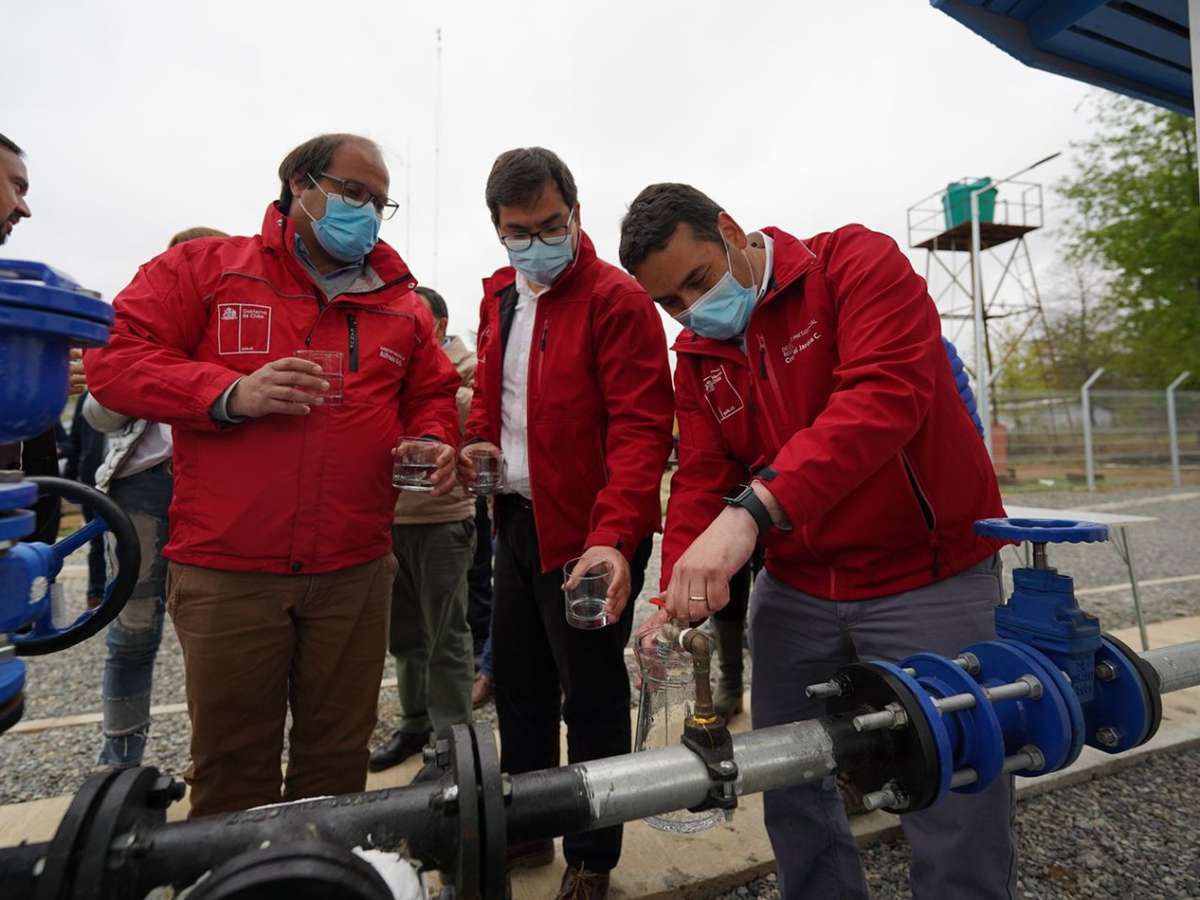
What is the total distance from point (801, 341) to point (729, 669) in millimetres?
2635

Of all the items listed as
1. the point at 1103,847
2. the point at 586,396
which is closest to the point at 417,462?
the point at 586,396

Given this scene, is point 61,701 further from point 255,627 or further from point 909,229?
point 909,229

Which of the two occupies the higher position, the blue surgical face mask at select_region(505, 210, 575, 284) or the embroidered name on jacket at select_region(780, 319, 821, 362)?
the blue surgical face mask at select_region(505, 210, 575, 284)

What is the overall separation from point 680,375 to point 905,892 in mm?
2112

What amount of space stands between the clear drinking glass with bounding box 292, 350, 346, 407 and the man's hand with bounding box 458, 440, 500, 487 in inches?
17.3

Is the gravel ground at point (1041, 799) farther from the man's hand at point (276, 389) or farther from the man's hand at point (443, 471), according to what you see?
the man's hand at point (276, 389)

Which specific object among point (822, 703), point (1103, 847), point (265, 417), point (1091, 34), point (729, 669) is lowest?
point (1103, 847)

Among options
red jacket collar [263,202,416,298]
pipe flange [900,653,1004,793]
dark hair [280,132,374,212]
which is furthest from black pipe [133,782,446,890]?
dark hair [280,132,374,212]

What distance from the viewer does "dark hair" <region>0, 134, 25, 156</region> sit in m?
1.74

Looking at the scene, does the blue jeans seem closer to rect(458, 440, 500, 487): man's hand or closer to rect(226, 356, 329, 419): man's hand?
rect(226, 356, 329, 419): man's hand

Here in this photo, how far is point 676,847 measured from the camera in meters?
2.62

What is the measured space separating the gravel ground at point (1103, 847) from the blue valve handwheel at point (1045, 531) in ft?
6.16

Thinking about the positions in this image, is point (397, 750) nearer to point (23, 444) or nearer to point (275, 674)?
point (275, 674)

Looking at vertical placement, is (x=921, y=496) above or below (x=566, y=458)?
below
